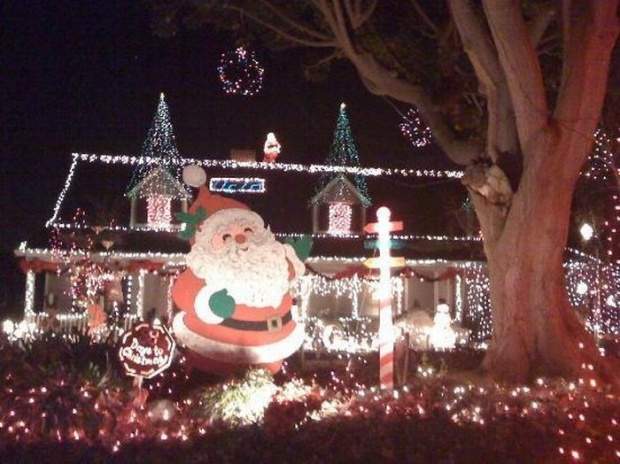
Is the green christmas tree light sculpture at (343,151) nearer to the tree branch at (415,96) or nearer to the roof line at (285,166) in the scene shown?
the roof line at (285,166)

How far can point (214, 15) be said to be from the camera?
15055 millimetres

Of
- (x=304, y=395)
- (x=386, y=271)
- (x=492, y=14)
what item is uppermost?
(x=492, y=14)

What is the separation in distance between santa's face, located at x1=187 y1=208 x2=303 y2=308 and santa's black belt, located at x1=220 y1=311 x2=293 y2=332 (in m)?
0.23

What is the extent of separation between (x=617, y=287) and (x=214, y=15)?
11.4 m

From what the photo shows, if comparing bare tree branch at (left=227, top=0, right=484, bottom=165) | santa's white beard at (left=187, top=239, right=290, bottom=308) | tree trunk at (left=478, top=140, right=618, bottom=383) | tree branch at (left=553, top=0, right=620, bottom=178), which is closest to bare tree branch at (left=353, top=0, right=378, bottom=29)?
bare tree branch at (left=227, top=0, right=484, bottom=165)

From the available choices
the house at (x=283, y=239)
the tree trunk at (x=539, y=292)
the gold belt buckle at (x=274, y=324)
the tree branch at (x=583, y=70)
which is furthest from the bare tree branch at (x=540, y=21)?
the house at (x=283, y=239)

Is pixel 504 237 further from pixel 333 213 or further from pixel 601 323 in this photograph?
pixel 333 213

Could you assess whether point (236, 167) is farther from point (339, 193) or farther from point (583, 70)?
point (583, 70)

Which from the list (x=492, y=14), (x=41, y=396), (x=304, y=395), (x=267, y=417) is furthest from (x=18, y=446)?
(x=492, y=14)

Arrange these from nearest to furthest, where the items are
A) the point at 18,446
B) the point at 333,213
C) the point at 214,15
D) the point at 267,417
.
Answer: the point at 18,446 → the point at 267,417 → the point at 214,15 → the point at 333,213

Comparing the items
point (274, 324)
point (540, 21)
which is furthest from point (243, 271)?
point (540, 21)

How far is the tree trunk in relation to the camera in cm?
1164

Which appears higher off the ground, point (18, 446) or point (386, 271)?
point (386, 271)

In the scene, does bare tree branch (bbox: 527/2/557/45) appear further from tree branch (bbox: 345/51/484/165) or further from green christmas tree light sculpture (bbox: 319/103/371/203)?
green christmas tree light sculpture (bbox: 319/103/371/203)
